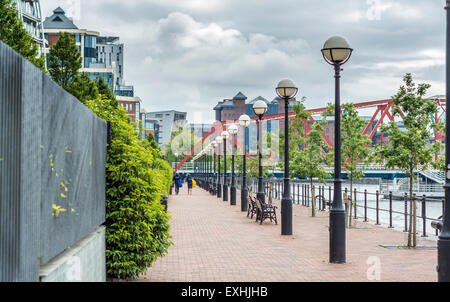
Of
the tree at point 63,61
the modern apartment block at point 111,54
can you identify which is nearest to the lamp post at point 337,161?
the tree at point 63,61

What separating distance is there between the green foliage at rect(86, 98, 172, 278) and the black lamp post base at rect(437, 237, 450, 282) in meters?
3.81

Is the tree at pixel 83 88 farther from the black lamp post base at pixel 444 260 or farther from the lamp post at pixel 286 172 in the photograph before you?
the black lamp post base at pixel 444 260

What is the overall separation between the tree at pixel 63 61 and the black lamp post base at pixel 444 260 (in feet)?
77.7

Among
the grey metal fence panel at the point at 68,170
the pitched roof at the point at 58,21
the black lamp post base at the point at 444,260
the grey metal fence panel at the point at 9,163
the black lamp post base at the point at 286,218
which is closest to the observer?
the grey metal fence panel at the point at 9,163

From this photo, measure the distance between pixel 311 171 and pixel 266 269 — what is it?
14.3 metres

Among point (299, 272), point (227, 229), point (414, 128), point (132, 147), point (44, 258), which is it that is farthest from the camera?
point (227, 229)

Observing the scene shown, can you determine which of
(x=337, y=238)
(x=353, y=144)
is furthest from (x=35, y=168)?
(x=353, y=144)

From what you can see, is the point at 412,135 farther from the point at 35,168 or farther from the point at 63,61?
the point at 63,61

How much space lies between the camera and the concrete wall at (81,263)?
15.3 ft

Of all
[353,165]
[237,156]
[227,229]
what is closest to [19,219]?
[227,229]

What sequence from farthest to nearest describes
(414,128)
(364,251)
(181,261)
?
(414,128) → (364,251) → (181,261)

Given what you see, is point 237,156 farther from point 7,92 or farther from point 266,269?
point 7,92

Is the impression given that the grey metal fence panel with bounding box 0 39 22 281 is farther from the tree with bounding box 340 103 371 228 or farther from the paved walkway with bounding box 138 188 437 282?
the tree with bounding box 340 103 371 228

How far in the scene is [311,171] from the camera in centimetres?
2372
